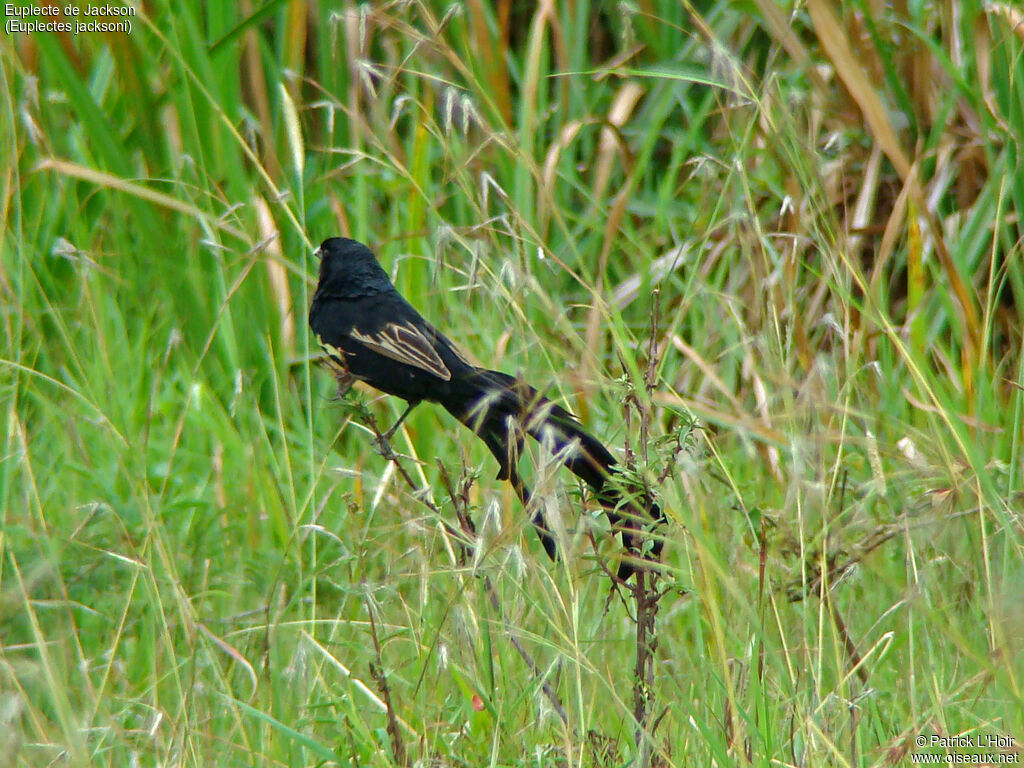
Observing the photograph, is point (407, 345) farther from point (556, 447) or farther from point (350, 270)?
point (556, 447)

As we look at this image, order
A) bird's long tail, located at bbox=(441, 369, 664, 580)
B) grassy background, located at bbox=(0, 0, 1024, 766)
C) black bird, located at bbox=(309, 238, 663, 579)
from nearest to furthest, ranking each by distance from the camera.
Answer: bird's long tail, located at bbox=(441, 369, 664, 580) → grassy background, located at bbox=(0, 0, 1024, 766) → black bird, located at bbox=(309, 238, 663, 579)

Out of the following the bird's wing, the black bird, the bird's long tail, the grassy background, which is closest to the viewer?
the bird's long tail

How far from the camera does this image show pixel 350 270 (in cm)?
320

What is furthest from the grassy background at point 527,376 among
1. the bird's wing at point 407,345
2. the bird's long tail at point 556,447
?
the bird's wing at point 407,345

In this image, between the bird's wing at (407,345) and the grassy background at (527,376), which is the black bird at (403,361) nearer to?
the bird's wing at (407,345)

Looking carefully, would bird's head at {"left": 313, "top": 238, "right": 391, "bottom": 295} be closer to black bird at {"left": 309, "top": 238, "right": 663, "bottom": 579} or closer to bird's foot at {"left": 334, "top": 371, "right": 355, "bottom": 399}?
black bird at {"left": 309, "top": 238, "right": 663, "bottom": 579}

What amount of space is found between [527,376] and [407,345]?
3.19 ft

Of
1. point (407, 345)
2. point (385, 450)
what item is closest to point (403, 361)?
point (407, 345)

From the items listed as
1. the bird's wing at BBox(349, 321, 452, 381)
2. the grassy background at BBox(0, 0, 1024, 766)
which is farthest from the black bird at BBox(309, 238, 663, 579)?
the grassy background at BBox(0, 0, 1024, 766)

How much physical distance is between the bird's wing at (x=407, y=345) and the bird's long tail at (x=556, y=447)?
0.92 ft

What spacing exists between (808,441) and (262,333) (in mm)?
3024

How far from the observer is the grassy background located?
187cm

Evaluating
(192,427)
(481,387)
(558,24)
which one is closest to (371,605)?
(481,387)

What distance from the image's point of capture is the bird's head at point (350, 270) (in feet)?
10.3
